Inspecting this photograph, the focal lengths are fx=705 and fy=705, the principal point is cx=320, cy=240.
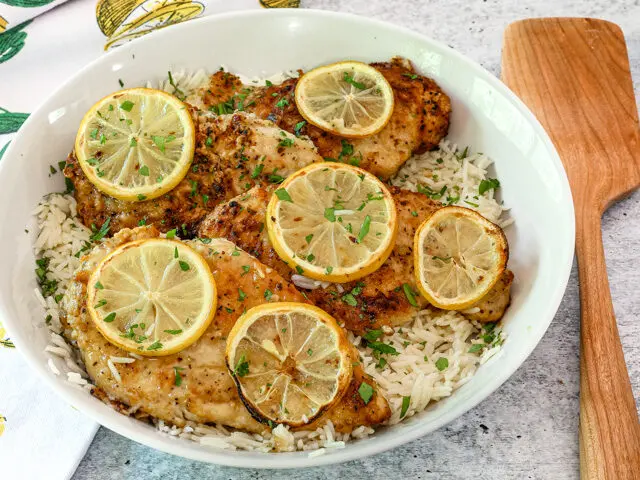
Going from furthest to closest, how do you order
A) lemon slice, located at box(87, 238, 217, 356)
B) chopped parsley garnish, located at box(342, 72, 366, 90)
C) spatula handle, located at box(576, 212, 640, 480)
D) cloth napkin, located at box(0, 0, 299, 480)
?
cloth napkin, located at box(0, 0, 299, 480), chopped parsley garnish, located at box(342, 72, 366, 90), spatula handle, located at box(576, 212, 640, 480), lemon slice, located at box(87, 238, 217, 356)

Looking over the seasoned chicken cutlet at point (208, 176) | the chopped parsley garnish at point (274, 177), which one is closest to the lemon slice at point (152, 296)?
the seasoned chicken cutlet at point (208, 176)

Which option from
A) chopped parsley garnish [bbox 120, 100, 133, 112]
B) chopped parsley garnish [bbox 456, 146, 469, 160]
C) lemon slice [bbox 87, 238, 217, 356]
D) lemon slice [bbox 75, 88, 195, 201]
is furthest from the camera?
chopped parsley garnish [bbox 456, 146, 469, 160]

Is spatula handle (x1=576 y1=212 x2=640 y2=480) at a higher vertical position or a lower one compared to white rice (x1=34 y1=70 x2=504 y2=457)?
lower

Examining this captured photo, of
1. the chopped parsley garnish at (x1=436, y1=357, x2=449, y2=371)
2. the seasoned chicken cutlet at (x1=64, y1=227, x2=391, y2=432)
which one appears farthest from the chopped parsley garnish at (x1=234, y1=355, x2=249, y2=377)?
the chopped parsley garnish at (x1=436, y1=357, x2=449, y2=371)

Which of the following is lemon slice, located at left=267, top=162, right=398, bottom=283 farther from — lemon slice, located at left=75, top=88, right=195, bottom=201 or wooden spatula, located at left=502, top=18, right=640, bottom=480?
wooden spatula, located at left=502, top=18, right=640, bottom=480

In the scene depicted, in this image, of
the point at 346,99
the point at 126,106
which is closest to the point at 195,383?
the point at 126,106

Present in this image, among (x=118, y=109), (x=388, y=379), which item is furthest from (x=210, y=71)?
(x=388, y=379)

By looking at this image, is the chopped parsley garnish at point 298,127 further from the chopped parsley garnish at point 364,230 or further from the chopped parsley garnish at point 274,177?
the chopped parsley garnish at point 364,230

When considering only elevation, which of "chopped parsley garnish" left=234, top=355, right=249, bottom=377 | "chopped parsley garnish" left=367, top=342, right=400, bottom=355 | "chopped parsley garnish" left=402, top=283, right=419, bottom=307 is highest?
"chopped parsley garnish" left=234, top=355, right=249, bottom=377
